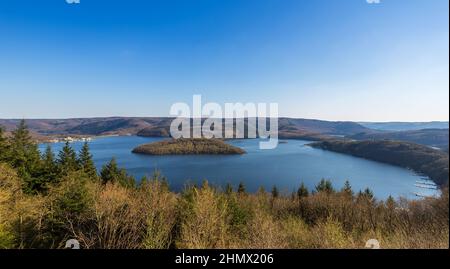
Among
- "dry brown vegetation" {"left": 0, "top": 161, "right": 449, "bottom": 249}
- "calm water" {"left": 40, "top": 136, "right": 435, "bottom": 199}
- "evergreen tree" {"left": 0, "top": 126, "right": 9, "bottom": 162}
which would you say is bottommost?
"calm water" {"left": 40, "top": 136, "right": 435, "bottom": 199}

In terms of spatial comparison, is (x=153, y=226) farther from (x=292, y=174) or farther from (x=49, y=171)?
(x=292, y=174)

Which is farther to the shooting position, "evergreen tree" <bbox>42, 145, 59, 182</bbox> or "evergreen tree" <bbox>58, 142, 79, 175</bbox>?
"evergreen tree" <bbox>58, 142, 79, 175</bbox>

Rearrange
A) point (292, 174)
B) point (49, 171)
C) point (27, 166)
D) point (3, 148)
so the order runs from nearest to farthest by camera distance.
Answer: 1. point (3, 148)
2. point (27, 166)
3. point (49, 171)
4. point (292, 174)

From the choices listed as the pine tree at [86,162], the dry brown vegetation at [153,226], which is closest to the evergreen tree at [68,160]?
the pine tree at [86,162]

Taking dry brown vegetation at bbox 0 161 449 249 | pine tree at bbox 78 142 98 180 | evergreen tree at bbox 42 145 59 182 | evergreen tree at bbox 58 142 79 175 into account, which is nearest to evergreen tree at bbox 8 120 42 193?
evergreen tree at bbox 42 145 59 182

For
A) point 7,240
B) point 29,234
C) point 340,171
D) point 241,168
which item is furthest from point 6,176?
point 340,171

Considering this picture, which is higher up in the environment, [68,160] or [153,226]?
[68,160]

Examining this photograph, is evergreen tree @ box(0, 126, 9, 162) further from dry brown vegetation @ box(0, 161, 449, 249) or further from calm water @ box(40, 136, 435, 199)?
calm water @ box(40, 136, 435, 199)

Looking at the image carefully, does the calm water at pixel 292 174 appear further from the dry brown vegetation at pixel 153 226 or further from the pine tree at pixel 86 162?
the dry brown vegetation at pixel 153 226

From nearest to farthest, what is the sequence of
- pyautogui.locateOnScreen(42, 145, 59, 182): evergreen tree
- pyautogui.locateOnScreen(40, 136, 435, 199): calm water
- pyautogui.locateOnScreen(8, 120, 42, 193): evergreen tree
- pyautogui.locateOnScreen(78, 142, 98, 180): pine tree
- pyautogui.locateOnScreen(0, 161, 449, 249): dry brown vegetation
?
pyautogui.locateOnScreen(0, 161, 449, 249): dry brown vegetation
pyautogui.locateOnScreen(8, 120, 42, 193): evergreen tree
pyautogui.locateOnScreen(42, 145, 59, 182): evergreen tree
pyautogui.locateOnScreen(78, 142, 98, 180): pine tree
pyautogui.locateOnScreen(40, 136, 435, 199): calm water

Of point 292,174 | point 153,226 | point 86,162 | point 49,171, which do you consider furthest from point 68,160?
point 292,174
